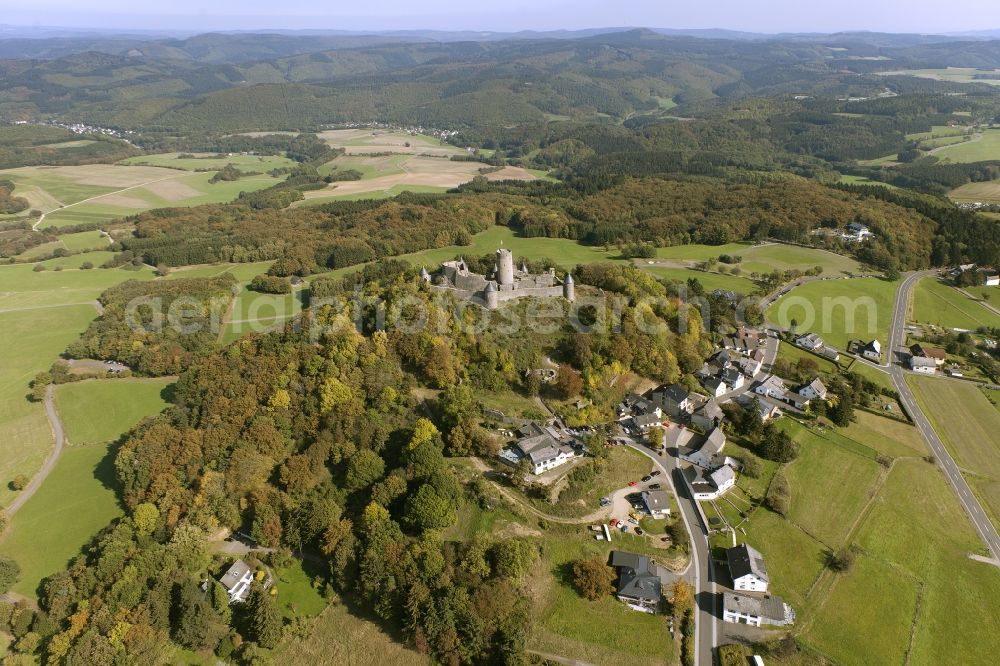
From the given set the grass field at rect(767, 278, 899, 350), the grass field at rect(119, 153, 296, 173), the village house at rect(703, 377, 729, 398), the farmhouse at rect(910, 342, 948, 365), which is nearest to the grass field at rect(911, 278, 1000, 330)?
the grass field at rect(767, 278, 899, 350)

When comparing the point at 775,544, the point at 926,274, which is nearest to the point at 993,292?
the point at 926,274

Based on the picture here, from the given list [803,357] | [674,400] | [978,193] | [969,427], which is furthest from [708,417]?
[978,193]

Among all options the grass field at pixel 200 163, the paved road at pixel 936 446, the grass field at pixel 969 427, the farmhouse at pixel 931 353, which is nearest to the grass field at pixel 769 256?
the paved road at pixel 936 446

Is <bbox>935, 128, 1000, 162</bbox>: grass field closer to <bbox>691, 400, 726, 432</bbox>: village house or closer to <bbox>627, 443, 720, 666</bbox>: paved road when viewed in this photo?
<bbox>691, 400, 726, 432</bbox>: village house

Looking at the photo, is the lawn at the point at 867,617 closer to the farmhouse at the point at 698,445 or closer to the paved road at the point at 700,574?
the paved road at the point at 700,574

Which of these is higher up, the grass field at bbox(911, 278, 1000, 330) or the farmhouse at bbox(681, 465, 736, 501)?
the grass field at bbox(911, 278, 1000, 330)

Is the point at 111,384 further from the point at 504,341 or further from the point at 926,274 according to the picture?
the point at 926,274
